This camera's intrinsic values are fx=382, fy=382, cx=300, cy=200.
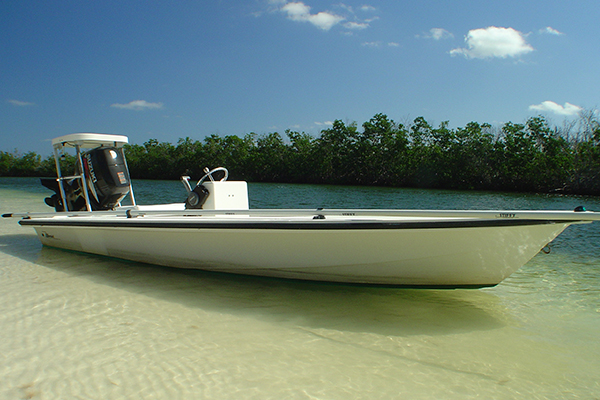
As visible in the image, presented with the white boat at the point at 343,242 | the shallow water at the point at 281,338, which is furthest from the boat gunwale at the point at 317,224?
the shallow water at the point at 281,338

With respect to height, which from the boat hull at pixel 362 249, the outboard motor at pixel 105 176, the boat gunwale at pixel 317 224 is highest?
the outboard motor at pixel 105 176

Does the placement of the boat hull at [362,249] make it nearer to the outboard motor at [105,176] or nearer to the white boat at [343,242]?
the white boat at [343,242]

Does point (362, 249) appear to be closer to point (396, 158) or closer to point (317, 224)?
point (317, 224)

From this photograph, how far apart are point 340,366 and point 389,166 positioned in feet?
139

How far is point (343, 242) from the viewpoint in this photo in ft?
11.5

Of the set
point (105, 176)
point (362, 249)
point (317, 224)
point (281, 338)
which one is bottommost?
point (281, 338)

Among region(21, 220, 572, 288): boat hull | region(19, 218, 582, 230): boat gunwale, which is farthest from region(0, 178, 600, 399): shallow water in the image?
region(19, 218, 582, 230): boat gunwale

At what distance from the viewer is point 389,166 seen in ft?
143

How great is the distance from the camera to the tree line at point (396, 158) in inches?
1217

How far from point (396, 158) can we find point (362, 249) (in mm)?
41384

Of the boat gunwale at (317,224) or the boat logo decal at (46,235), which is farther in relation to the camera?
the boat logo decal at (46,235)

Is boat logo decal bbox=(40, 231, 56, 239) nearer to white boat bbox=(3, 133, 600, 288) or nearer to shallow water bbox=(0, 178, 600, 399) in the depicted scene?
white boat bbox=(3, 133, 600, 288)

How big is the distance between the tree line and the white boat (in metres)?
29.4

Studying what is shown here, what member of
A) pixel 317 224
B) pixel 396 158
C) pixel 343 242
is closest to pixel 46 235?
pixel 317 224
